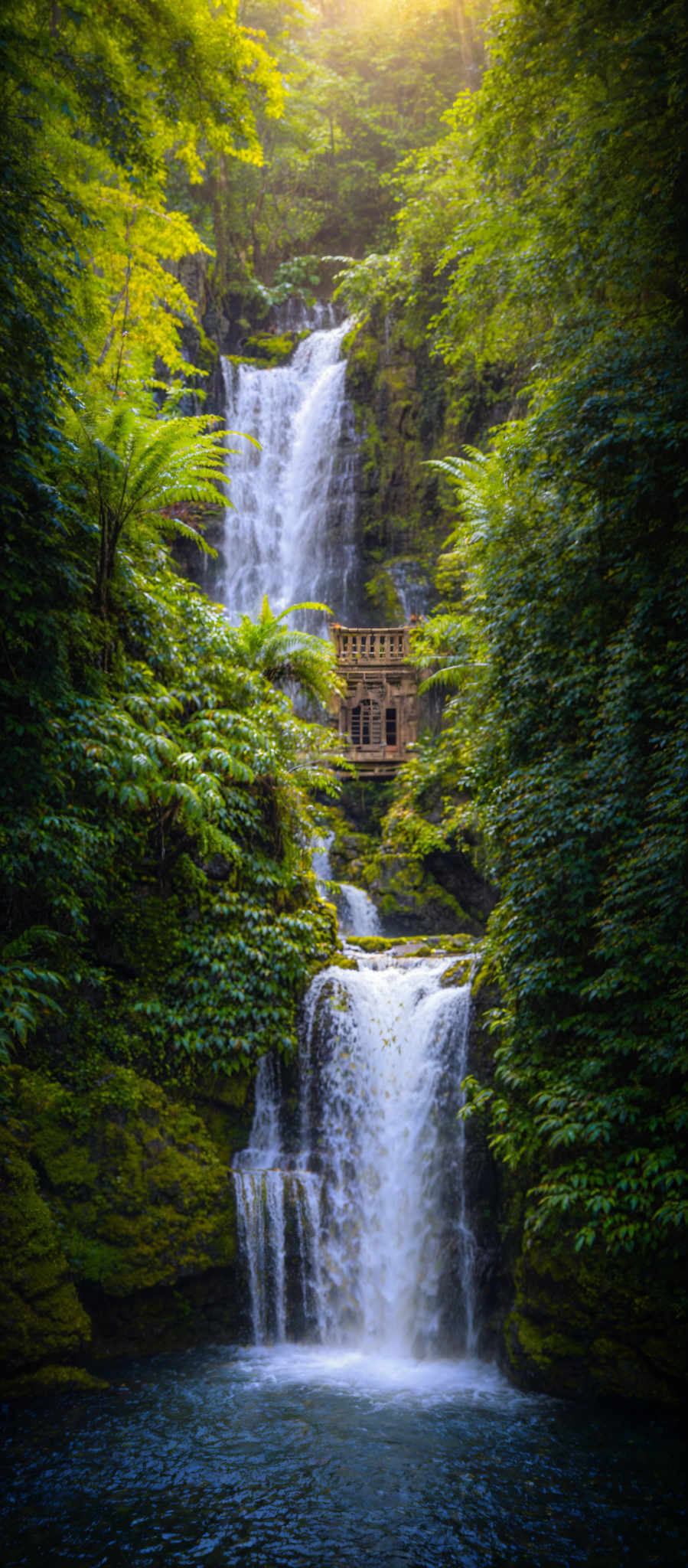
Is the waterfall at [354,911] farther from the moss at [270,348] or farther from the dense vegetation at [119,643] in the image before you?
the moss at [270,348]

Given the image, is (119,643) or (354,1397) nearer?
(354,1397)

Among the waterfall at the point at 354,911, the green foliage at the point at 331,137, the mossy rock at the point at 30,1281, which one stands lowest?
the mossy rock at the point at 30,1281

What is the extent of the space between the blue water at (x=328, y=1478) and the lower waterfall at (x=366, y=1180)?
110 centimetres

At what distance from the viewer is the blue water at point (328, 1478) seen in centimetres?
459

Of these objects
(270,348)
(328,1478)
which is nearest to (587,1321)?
(328,1478)

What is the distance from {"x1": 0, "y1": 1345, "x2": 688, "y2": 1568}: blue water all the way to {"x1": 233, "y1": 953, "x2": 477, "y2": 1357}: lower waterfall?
3.59ft

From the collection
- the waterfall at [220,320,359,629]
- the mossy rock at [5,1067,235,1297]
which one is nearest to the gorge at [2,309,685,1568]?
the mossy rock at [5,1067,235,1297]

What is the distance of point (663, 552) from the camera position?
678 centimetres

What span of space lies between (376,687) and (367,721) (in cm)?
94

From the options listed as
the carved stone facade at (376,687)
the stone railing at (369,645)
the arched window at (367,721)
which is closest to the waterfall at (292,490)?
the stone railing at (369,645)

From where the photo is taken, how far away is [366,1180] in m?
8.72

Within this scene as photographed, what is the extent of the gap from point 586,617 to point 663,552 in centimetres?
87

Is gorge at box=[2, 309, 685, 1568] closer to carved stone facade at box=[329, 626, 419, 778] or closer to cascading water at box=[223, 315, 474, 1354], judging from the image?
cascading water at box=[223, 315, 474, 1354]

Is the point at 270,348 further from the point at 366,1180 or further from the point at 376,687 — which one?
the point at 366,1180
